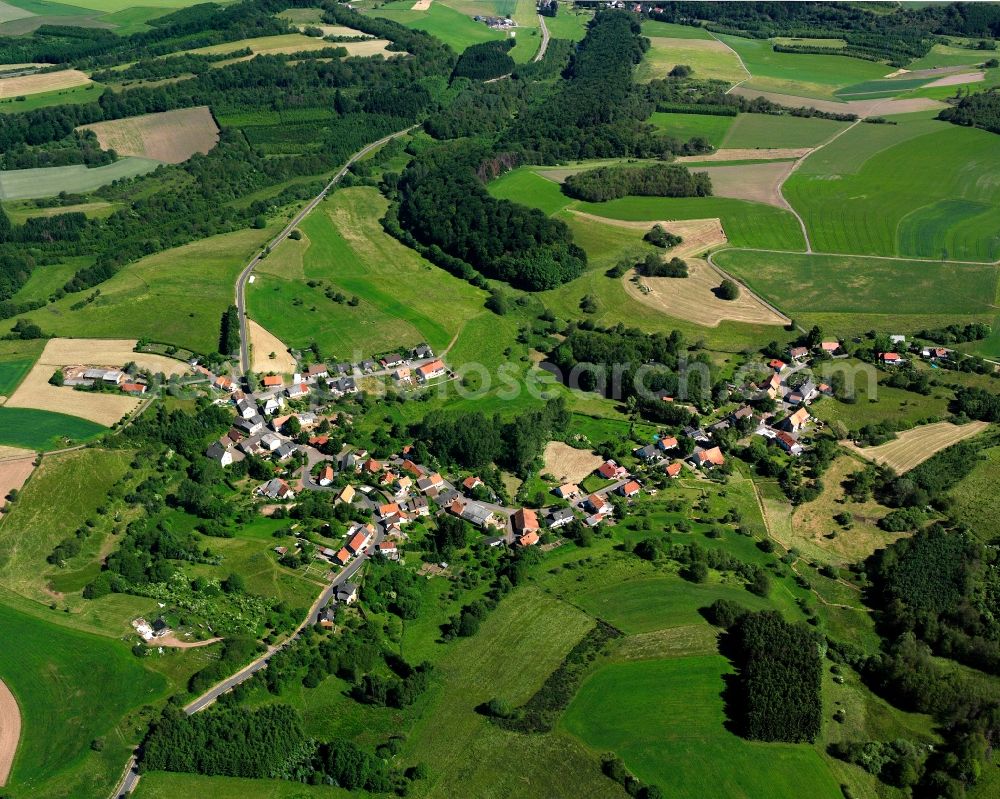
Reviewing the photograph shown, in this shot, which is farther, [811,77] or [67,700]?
[811,77]

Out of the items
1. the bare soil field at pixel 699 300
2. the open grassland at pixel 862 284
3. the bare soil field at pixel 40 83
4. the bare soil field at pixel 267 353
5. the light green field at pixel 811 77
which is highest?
the light green field at pixel 811 77

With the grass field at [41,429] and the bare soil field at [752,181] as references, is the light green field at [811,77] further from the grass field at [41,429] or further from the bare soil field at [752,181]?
the grass field at [41,429]

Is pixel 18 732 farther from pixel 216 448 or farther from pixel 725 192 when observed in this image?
pixel 725 192

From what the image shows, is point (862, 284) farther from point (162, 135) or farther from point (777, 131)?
point (162, 135)

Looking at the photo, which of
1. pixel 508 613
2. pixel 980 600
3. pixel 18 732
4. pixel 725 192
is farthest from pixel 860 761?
pixel 725 192

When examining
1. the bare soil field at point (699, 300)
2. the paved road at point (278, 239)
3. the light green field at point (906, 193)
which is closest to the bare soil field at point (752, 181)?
the light green field at point (906, 193)

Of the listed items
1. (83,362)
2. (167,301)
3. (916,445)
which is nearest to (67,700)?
(83,362)

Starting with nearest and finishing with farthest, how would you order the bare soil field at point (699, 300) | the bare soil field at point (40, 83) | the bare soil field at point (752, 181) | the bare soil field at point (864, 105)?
the bare soil field at point (699, 300) → the bare soil field at point (752, 181) → the bare soil field at point (864, 105) → the bare soil field at point (40, 83)

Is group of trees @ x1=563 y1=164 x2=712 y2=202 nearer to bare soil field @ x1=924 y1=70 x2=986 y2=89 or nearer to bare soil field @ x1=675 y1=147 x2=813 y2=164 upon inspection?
bare soil field @ x1=675 y1=147 x2=813 y2=164
